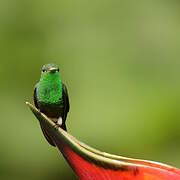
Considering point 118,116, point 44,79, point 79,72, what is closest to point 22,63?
point 79,72

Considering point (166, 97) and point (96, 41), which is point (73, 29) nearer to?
point (96, 41)

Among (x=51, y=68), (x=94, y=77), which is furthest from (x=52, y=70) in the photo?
(x=94, y=77)

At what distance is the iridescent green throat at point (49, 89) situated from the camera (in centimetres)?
133

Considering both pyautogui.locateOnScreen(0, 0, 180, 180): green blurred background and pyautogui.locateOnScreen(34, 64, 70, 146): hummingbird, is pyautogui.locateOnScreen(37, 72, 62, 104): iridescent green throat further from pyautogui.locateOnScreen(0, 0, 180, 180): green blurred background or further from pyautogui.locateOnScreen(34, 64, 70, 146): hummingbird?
pyautogui.locateOnScreen(0, 0, 180, 180): green blurred background

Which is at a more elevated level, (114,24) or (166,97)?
(114,24)

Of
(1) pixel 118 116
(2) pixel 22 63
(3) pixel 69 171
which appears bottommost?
(3) pixel 69 171

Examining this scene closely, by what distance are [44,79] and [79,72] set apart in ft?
5.03

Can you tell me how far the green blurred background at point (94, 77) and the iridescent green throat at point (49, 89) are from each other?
1.30 metres

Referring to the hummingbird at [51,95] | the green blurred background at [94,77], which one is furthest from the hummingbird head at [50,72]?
the green blurred background at [94,77]

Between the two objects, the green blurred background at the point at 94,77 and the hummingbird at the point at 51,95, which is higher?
the hummingbird at the point at 51,95

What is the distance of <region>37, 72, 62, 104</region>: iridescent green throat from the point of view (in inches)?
52.4

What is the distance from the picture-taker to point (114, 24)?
3.04 metres

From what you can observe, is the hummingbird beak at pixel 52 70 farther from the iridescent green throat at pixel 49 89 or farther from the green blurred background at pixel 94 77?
the green blurred background at pixel 94 77

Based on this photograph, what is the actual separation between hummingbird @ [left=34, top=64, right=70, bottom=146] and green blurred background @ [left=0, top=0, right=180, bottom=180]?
128 centimetres
